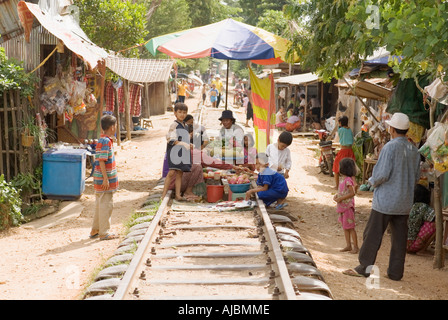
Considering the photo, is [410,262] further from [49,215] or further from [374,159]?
[49,215]

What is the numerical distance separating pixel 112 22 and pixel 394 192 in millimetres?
12444

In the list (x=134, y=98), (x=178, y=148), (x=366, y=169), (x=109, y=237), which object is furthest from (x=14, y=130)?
(x=134, y=98)

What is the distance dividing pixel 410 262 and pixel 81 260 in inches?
180

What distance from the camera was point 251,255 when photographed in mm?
7023

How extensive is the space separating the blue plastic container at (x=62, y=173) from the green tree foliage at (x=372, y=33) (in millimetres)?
4600

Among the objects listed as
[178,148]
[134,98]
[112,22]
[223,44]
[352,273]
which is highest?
[112,22]

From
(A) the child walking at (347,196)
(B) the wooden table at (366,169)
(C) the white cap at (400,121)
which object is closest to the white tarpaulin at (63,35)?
(A) the child walking at (347,196)

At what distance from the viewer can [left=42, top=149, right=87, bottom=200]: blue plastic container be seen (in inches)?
422

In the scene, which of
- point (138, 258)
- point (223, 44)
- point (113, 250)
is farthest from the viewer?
point (223, 44)

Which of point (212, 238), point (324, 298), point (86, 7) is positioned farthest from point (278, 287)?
point (86, 7)

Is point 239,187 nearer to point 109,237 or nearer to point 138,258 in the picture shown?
point 109,237

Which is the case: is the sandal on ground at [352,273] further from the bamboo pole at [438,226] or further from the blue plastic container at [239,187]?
the blue plastic container at [239,187]

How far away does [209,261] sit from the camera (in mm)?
6848

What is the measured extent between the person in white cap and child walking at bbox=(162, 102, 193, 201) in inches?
160
